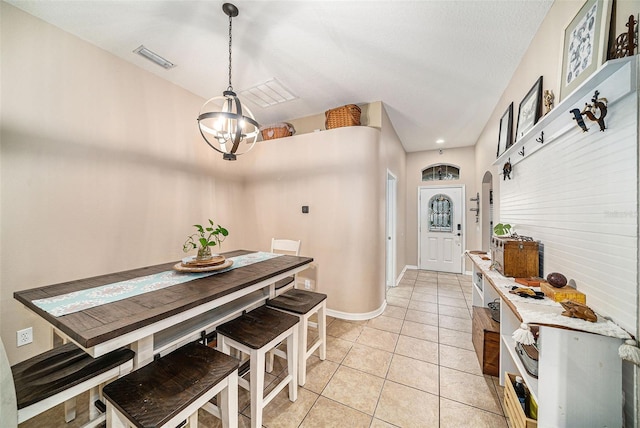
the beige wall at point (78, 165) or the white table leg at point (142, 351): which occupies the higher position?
the beige wall at point (78, 165)

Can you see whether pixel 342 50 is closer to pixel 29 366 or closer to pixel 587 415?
pixel 587 415

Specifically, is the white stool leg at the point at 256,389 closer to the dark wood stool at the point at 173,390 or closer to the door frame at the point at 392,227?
the dark wood stool at the point at 173,390

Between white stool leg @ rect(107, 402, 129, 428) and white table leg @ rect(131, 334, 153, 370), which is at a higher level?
white table leg @ rect(131, 334, 153, 370)

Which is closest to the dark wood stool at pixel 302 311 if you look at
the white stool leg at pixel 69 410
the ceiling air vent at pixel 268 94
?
the white stool leg at pixel 69 410

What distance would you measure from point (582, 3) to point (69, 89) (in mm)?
3839

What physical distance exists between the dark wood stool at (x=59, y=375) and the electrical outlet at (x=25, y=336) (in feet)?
3.20

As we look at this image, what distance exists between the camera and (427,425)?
1.51 m

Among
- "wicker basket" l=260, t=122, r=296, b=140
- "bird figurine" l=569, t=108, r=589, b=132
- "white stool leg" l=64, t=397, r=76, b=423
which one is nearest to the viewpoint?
"bird figurine" l=569, t=108, r=589, b=132

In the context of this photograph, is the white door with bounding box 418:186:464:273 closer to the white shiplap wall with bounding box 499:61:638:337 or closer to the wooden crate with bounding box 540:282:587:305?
the white shiplap wall with bounding box 499:61:638:337

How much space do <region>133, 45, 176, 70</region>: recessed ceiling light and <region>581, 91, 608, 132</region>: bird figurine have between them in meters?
3.38

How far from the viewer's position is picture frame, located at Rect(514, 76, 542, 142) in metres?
1.79

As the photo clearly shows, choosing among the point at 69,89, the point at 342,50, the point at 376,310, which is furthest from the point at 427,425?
the point at 69,89

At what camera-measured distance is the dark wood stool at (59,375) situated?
1.03m

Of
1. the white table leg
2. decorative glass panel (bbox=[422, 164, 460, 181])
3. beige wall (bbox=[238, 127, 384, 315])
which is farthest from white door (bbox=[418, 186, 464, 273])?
the white table leg
